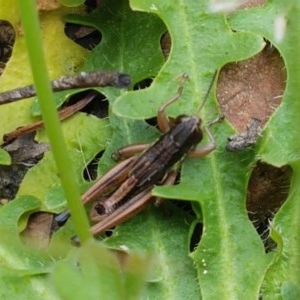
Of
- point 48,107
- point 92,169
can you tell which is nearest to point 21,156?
point 92,169

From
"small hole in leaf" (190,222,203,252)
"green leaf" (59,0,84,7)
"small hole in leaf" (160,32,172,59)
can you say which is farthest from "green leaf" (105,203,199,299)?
"green leaf" (59,0,84,7)

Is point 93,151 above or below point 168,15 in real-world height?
below

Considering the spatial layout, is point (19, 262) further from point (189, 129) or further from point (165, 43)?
point (165, 43)

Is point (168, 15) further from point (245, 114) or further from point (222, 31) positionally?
point (245, 114)

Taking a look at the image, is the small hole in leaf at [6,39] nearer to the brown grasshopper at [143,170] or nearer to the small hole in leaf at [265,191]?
the brown grasshopper at [143,170]

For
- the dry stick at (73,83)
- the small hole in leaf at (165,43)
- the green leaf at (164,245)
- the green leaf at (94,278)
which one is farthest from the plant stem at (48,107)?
the small hole in leaf at (165,43)

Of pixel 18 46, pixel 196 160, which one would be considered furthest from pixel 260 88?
pixel 18 46
